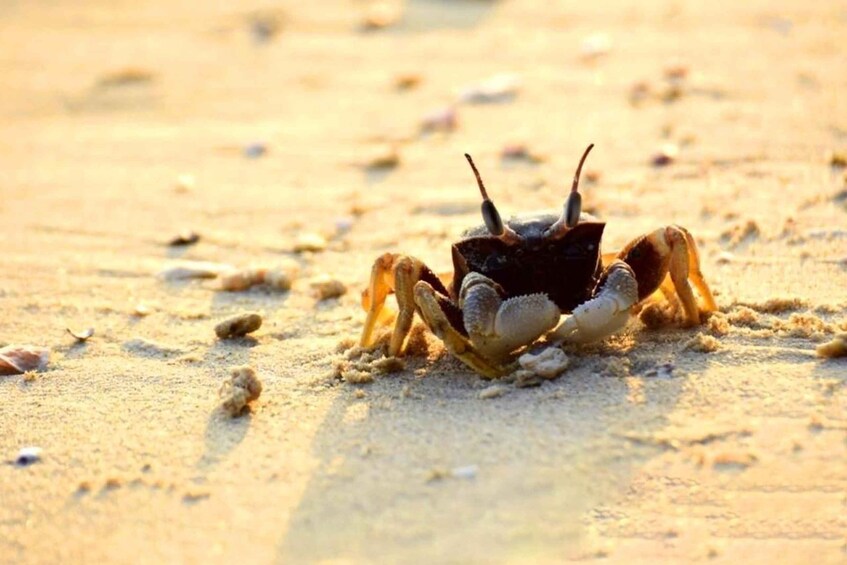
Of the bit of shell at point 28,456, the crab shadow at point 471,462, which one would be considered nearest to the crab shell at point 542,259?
the crab shadow at point 471,462

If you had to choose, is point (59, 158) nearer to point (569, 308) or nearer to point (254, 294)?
point (254, 294)

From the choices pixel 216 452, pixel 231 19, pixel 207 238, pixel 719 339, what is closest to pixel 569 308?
pixel 719 339

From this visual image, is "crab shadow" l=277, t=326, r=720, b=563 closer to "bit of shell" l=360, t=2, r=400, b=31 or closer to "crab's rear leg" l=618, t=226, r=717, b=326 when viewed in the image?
"crab's rear leg" l=618, t=226, r=717, b=326

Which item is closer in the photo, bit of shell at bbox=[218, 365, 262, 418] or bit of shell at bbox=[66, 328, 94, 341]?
bit of shell at bbox=[218, 365, 262, 418]

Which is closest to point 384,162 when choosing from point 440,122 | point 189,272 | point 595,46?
point 440,122

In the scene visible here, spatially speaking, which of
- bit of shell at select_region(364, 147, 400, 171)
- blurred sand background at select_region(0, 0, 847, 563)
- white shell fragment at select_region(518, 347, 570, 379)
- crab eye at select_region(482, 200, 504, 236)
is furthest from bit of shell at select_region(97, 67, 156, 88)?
white shell fragment at select_region(518, 347, 570, 379)

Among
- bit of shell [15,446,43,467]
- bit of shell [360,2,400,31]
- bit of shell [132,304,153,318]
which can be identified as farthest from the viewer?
bit of shell [360,2,400,31]

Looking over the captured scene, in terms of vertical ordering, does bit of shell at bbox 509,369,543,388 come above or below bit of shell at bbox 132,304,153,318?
above
